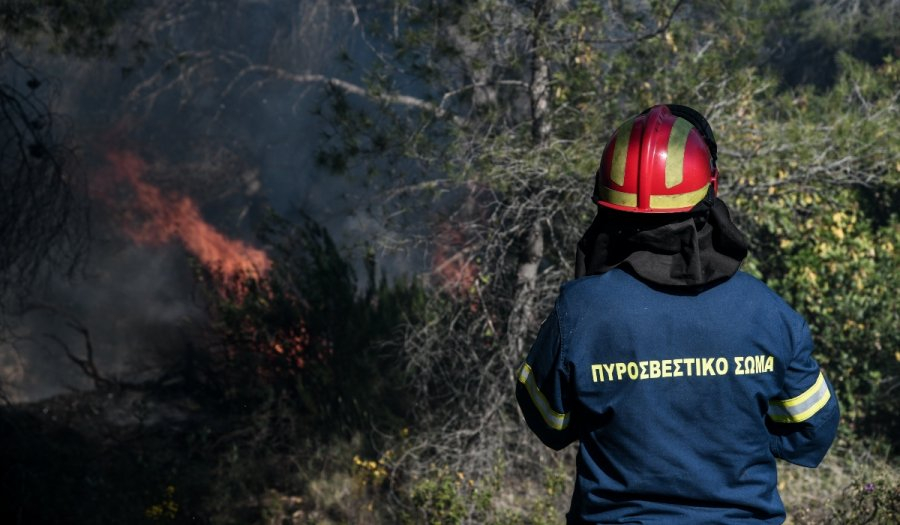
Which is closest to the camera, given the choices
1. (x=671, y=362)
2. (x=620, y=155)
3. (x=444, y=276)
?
(x=671, y=362)

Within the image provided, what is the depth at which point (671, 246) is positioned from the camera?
2227mm

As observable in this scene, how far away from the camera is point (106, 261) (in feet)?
39.7

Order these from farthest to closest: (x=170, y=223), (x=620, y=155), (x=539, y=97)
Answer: (x=170, y=223)
(x=539, y=97)
(x=620, y=155)

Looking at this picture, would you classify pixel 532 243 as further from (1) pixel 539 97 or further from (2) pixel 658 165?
(2) pixel 658 165

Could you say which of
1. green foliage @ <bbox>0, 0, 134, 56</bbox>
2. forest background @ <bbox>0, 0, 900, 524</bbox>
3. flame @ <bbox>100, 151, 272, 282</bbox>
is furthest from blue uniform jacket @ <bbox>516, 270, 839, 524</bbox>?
flame @ <bbox>100, 151, 272, 282</bbox>

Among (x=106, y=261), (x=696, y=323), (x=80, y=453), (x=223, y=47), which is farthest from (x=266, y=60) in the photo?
(x=696, y=323)

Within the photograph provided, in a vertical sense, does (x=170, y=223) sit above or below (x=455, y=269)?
above

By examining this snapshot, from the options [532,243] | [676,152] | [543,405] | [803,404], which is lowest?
[803,404]

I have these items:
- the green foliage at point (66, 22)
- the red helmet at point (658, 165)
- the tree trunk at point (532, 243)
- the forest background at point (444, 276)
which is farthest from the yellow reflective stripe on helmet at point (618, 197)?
the green foliage at point (66, 22)

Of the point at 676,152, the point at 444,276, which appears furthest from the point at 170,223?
the point at 676,152

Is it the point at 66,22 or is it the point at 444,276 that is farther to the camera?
the point at 444,276

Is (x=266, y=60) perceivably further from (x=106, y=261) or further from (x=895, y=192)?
(x=895, y=192)

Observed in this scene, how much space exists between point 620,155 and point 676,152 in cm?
15

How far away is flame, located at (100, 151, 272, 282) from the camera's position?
434 inches
